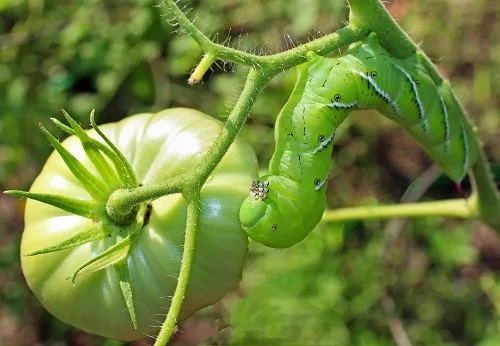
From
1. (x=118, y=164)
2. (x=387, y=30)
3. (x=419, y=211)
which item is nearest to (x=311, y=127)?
(x=387, y=30)

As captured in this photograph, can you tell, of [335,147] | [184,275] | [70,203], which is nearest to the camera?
[184,275]

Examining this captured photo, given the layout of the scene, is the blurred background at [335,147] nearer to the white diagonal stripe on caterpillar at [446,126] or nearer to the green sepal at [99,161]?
the white diagonal stripe on caterpillar at [446,126]

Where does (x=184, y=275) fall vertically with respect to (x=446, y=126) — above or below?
above

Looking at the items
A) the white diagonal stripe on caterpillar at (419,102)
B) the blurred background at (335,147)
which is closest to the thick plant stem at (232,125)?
the white diagonal stripe on caterpillar at (419,102)

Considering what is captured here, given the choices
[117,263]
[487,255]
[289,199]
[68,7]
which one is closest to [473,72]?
[487,255]

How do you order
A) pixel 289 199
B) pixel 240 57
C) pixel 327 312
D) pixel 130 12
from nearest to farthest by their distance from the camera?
pixel 240 57 → pixel 289 199 → pixel 327 312 → pixel 130 12

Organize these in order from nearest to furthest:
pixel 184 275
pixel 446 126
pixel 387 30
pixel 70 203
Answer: pixel 184 275 < pixel 70 203 < pixel 387 30 < pixel 446 126

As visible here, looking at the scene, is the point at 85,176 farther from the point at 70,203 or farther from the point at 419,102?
the point at 419,102

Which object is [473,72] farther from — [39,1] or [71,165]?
[71,165]
